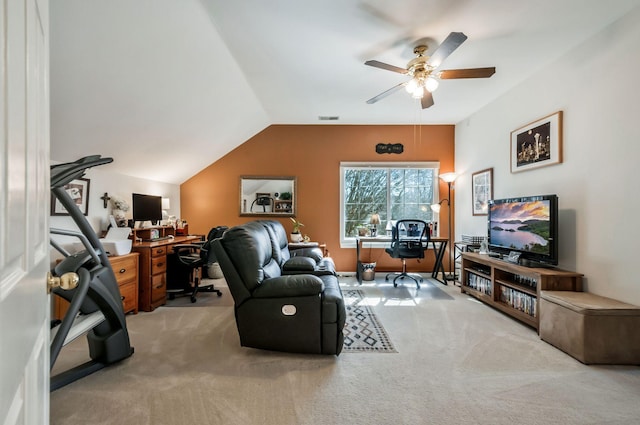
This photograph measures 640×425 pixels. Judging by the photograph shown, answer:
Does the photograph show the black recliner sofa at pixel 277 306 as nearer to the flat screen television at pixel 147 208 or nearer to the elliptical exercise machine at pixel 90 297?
the elliptical exercise machine at pixel 90 297

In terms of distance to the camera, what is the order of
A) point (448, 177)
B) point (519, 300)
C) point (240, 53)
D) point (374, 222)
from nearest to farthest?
point (240, 53) → point (519, 300) → point (448, 177) → point (374, 222)

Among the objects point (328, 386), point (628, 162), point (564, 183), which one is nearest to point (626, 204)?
point (628, 162)

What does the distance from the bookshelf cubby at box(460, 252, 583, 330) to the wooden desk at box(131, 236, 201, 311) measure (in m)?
3.88

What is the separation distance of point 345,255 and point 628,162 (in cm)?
363

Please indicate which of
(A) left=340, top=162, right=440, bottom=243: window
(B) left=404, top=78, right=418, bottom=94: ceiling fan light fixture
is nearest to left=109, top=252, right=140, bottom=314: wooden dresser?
(A) left=340, top=162, right=440, bottom=243: window

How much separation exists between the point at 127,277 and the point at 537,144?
4667 millimetres

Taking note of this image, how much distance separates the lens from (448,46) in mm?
2107

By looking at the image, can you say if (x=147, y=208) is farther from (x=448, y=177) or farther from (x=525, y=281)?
(x=525, y=281)

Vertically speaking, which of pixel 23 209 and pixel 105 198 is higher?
pixel 105 198

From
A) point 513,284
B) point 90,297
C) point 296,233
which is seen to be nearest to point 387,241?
point 296,233

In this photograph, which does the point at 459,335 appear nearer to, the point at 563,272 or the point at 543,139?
the point at 563,272

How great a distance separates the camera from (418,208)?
508 cm

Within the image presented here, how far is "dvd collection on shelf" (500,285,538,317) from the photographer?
2.78 m

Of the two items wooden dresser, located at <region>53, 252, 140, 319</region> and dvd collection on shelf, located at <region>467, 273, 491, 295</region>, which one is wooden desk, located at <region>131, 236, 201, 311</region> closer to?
wooden dresser, located at <region>53, 252, 140, 319</region>
